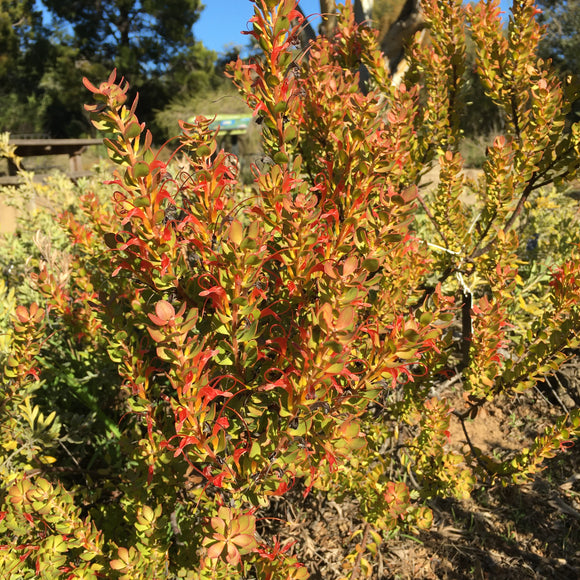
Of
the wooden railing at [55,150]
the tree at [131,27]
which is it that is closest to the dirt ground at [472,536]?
the wooden railing at [55,150]

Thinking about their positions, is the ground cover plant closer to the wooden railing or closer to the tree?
the wooden railing

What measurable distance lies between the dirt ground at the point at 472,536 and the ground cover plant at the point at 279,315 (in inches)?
3.6

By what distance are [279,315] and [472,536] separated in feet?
4.75

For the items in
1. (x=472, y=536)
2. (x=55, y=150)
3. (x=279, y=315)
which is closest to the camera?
(x=279, y=315)

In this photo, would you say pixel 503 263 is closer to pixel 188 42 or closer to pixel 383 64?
pixel 383 64

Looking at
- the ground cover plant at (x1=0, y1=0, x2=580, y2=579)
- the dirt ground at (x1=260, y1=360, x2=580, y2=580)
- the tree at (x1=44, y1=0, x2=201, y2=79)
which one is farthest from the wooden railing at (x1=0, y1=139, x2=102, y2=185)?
the tree at (x1=44, y1=0, x2=201, y2=79)

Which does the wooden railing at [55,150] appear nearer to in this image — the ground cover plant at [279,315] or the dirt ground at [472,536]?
the ground cover plant at [279,315]

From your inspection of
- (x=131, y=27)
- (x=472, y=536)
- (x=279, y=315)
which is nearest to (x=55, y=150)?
(x=279, y=315)

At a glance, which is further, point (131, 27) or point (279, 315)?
point (131, 27)

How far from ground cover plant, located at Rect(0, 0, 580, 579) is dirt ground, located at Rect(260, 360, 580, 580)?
92 mm

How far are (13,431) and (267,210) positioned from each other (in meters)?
1.12

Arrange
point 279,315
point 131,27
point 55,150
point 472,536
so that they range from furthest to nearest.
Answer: point 131,27, point 55,150, point 472,536, point 279,315

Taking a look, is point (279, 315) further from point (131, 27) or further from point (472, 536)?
point (131, 27)

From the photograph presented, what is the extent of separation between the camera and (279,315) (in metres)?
1.16
